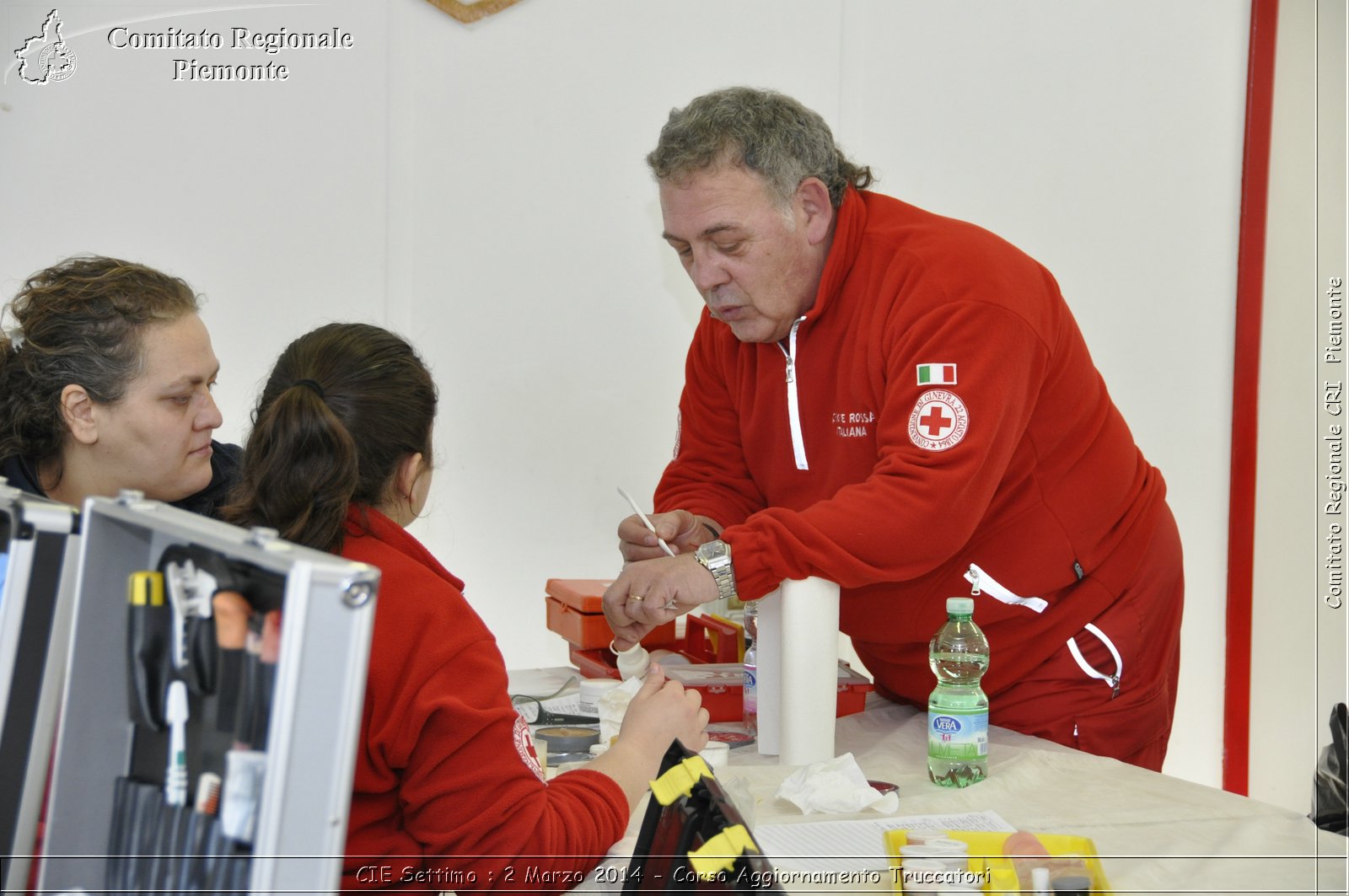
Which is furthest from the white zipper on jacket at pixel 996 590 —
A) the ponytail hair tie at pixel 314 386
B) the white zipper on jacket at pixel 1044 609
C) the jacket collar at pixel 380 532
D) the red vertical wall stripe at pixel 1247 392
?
the red vertical wall stripe at pixel 1247 392

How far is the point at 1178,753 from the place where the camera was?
338 cm

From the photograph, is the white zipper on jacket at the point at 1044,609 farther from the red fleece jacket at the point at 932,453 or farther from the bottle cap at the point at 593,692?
the bottle cap at the point at 593,692

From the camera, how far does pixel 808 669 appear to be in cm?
162

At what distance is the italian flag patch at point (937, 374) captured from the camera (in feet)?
5.38

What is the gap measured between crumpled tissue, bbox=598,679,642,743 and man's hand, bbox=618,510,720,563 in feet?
0.74

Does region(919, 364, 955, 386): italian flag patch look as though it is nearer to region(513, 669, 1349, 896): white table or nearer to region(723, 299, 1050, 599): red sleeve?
region(723, 299, 1050, 599): red sleeve

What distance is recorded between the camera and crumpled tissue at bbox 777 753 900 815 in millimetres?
1385

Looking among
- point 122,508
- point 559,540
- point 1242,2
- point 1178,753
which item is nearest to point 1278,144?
point 1242,2

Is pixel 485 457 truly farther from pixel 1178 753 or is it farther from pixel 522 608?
pixel 1178 753

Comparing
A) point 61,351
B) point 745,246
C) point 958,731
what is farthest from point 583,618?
point 61,351

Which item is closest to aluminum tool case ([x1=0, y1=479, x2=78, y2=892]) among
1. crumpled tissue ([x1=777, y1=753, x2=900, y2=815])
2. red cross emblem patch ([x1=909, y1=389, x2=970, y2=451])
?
crumpled tissue ([x1=777, y1=753, x2=900, y2=815])

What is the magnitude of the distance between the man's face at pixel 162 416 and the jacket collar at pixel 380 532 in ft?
2.24

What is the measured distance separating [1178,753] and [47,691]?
10.7 ft

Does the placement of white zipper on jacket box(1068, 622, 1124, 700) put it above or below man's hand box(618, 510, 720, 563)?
below
